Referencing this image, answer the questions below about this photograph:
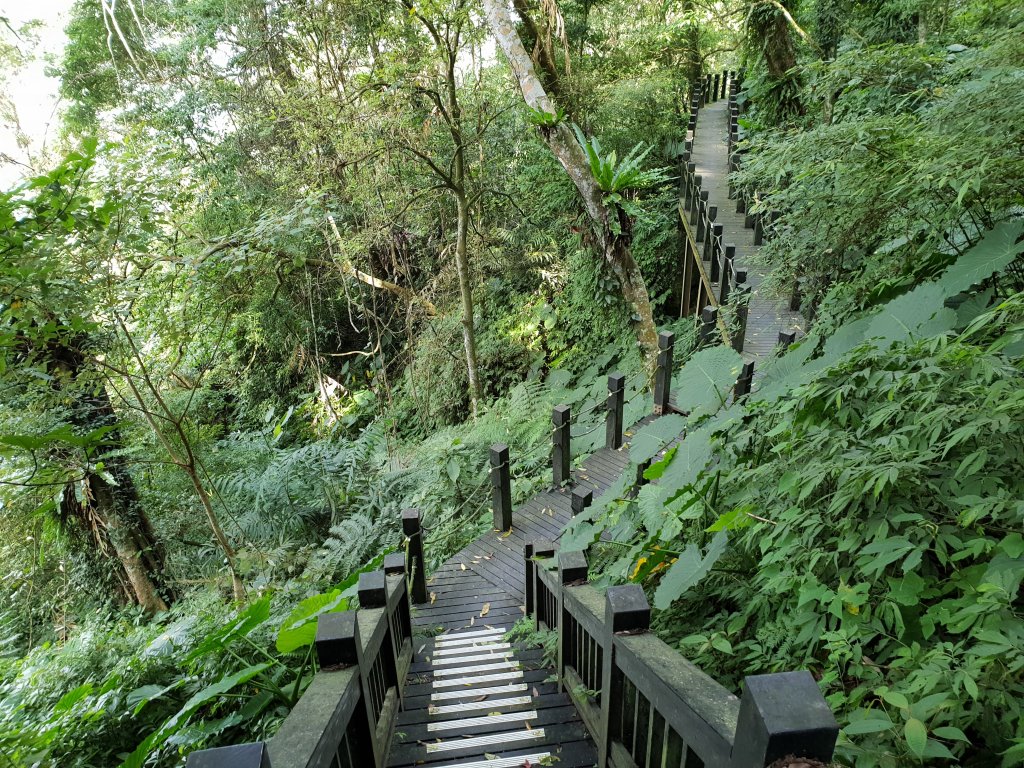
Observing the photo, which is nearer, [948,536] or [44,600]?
[948,536]

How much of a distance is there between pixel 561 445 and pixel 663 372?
1683mm

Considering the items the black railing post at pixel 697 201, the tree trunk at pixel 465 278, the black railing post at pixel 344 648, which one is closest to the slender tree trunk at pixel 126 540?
the tree trunk at pixel 465 278

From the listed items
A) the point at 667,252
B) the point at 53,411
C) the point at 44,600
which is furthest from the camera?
the point at 667,252

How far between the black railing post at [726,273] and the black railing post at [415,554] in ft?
16.9

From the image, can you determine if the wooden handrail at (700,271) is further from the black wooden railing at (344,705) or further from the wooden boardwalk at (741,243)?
the black wooden railing at (344,705)

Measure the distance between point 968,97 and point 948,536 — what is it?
2.70 meters

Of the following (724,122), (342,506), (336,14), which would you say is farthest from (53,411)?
(724,122)

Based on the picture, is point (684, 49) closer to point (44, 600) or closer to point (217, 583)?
point (217, 583)

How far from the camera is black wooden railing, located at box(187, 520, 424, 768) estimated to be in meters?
1.58

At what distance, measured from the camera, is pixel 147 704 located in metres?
3.12

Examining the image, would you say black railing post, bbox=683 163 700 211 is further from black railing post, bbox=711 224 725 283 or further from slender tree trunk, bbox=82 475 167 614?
slender tree trunk, bbox=82 475 167 614

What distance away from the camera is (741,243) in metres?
9.59

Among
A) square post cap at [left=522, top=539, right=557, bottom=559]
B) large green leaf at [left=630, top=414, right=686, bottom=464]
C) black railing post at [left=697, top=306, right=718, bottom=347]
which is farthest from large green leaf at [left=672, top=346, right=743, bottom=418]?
black railing post at [left=697, top=306, right=718, bottom=347]

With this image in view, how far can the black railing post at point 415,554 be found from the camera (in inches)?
200
